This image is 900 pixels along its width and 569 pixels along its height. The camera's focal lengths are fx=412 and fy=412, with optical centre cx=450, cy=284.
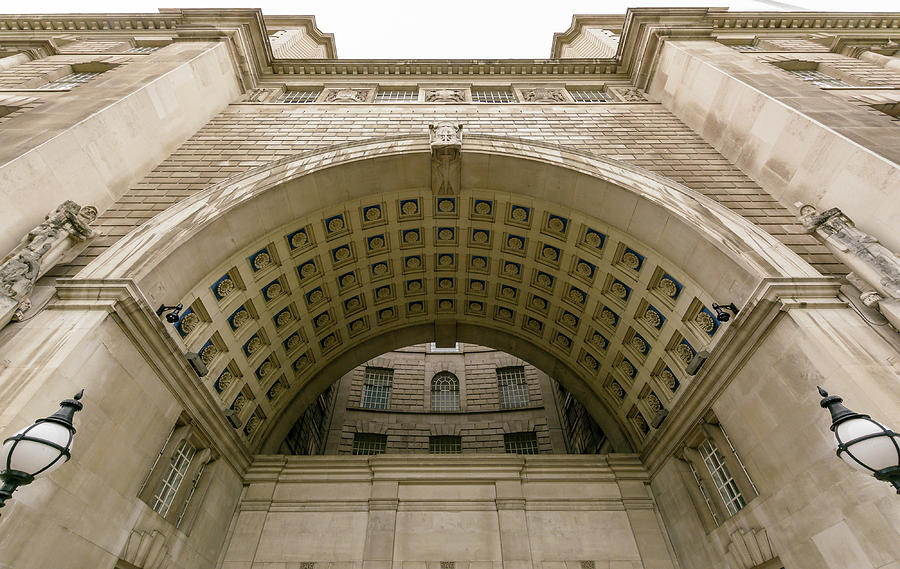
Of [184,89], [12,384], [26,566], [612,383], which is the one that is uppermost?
[184,89]

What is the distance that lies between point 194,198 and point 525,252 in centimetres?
1063

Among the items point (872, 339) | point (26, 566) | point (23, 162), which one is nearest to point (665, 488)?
point (872, 339)

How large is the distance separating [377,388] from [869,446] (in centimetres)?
2226

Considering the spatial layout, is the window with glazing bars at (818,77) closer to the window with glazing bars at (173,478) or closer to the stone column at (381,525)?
the stone column at (381,525)

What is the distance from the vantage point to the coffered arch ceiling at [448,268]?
35.1ft

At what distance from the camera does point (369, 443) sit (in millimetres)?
21844

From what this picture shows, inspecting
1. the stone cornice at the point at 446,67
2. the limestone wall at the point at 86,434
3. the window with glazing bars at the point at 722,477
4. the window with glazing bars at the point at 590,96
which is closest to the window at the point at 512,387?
the window with glazing bars at the point at 722,477

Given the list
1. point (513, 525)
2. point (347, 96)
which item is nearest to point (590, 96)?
point (347, 96)

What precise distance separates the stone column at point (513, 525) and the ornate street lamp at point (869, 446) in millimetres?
9926

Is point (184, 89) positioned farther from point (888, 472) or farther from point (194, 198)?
point (888, 472)

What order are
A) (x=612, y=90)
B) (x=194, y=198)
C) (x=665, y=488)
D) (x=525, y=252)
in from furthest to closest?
1. (x=612, y=90)
2. (x=525, y=252)
3. (x=665, y=488)
4. (x=194, y=198)

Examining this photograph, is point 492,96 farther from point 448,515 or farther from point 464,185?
point 448,515

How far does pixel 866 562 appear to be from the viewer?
21.4 feet

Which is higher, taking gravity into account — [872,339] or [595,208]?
[595,208]
